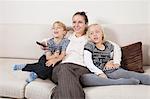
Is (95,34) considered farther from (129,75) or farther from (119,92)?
(119,92)

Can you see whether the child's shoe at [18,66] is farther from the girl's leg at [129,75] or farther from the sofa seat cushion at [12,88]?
the girl's leg at [129,75]

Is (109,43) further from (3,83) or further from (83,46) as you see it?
(3,83)

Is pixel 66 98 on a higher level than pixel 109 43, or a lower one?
lower

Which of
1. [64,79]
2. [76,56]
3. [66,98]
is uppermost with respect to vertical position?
[76,56]

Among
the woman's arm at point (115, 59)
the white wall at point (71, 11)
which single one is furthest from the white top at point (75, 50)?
the white wall at point (71, 11)

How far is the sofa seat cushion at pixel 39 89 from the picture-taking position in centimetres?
190

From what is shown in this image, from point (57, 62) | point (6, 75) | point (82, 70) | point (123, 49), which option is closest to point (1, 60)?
point (6, 75)

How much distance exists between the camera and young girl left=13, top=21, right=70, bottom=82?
82.8 inches

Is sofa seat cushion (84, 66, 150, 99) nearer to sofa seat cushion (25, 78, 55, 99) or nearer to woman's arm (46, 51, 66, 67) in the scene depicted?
sofa seat cushion (25, 78, 55, 99)

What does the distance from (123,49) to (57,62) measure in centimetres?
61

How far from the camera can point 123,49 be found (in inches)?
92.7

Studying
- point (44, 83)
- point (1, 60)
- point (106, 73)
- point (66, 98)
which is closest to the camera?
point (66, 98)

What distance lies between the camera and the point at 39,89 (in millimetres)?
1932

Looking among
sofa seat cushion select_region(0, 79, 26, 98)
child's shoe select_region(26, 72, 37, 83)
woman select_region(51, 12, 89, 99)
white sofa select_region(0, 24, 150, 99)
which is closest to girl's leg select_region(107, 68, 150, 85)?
white sofa select_region(0, 24, 150, 99)
